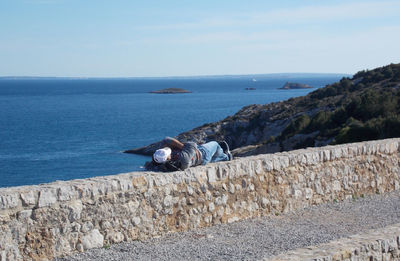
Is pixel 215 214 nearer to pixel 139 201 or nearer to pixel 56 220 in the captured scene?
pixel 139 201

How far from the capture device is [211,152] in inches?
308

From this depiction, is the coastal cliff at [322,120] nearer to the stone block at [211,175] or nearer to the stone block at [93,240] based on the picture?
the stone block at [211,175]

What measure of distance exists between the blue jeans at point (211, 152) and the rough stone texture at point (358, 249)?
2537 millimetres

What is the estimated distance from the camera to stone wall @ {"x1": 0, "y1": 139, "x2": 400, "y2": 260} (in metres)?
5.53

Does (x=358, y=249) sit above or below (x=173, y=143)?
below

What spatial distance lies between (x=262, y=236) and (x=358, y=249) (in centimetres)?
157

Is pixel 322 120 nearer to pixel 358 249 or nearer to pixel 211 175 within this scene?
pixel 211 175

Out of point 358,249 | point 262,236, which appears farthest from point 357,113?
point 358,249

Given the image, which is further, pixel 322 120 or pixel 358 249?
pixel 322 120

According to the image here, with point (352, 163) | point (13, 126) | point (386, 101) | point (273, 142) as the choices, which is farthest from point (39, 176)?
point (13, 126)

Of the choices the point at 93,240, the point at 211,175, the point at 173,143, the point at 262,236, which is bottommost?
the point at 262,236

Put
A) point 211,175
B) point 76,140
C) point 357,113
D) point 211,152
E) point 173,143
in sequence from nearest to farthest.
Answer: point 211,175
point 173,143
point 211,152
point 357,113
point 76,140

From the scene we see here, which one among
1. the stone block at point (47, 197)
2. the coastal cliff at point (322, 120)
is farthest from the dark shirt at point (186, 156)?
the coastal cliff at point (322, 120)

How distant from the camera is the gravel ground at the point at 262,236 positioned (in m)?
5.93
